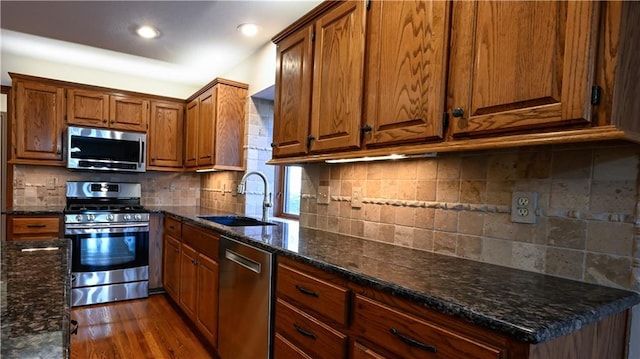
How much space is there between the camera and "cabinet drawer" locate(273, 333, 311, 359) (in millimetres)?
1468

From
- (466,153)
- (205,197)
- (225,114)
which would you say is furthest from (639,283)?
(205,197)

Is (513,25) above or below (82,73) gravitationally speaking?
below

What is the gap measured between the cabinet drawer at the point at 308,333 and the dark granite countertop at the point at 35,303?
0.83m

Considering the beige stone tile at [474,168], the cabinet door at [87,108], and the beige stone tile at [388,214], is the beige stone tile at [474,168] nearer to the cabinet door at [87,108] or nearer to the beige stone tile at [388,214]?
the beige stone tile at [388,214]

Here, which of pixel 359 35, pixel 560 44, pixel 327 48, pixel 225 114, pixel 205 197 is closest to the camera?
pixel 560 44

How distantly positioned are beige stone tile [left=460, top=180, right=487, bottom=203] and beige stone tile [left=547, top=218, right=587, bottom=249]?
0.84ft

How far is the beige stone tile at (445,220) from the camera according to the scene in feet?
4.95

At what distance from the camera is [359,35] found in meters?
1.66

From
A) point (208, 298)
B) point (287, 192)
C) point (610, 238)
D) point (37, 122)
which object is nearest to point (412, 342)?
point (610, 238)

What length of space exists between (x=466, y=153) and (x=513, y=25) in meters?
0.55

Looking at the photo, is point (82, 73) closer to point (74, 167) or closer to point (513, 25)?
point (74, 167)

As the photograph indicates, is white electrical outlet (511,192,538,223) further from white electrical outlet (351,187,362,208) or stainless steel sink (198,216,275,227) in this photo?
stainless steel sink (198,216,275,227)

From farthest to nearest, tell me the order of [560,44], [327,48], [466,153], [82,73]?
1. [82,73]
2. [327,48]
3. [466,153]
4. [560,44]

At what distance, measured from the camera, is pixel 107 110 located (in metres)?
3.65
